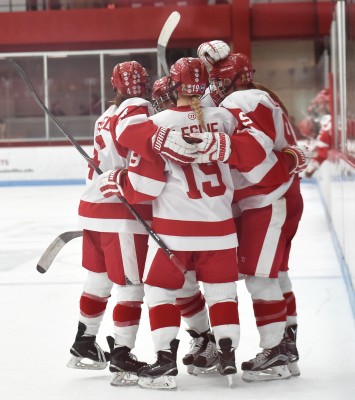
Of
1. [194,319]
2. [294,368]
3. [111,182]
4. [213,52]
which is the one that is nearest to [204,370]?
[194,319]

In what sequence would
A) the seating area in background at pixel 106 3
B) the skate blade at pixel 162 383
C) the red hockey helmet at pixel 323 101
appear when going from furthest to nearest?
1. the seating area in background at pixel 106 3
2. the red hockey helmet at pixel 323 101
3. the skate blade at pixel 162 383

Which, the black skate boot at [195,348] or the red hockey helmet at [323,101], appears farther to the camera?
the red hockey helmet at [323,101]

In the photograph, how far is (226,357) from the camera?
2750mm

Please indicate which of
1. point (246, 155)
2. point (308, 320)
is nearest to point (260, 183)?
point (246, 155)

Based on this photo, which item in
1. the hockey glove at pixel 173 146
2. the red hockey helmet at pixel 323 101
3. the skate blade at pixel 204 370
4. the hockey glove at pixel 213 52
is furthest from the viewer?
the red hockey helmet at pixel 323 101

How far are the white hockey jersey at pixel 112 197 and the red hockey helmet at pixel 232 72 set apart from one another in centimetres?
21

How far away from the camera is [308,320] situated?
3734mm

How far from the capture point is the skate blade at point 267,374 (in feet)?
9.45

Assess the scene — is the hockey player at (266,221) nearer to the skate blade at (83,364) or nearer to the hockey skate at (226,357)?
the hockey skate at (226,357)

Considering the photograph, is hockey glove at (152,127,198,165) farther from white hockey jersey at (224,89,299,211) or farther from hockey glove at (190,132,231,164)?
white hockey jersey at (224,89,299,211)

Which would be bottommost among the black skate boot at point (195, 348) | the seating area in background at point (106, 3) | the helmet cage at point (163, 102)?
the black skate boot at point (195, 348)

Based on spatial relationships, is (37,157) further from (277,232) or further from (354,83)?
(277,232)

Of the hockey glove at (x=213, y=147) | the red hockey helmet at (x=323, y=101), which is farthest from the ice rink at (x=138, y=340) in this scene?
the red hockey helmet at (x=323, y=101)

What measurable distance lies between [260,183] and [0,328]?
132 cm
